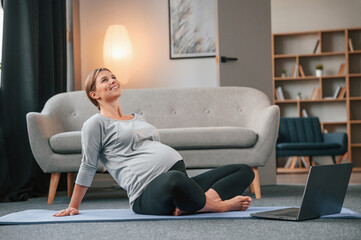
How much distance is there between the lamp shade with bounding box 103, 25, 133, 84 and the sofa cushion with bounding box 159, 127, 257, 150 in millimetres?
1622

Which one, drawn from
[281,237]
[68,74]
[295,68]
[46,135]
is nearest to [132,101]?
[46,135]

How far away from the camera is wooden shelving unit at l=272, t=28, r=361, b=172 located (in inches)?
304

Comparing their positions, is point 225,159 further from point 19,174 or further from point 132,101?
point 19,174

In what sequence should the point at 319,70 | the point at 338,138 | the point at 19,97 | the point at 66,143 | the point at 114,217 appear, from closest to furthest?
the point at 114,217 < the point at 66,143 < the point at 19,97 < the point at 338,138 < the point at 319,70

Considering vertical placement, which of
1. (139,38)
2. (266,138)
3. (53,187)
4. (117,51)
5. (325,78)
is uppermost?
(139,38)

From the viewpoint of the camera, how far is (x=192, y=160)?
3248 millimetres

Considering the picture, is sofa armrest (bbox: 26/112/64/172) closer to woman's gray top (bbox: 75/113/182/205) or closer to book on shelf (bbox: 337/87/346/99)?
woman's gray top (bbox: 75/113/182/205)

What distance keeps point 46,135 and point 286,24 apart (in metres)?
5.53

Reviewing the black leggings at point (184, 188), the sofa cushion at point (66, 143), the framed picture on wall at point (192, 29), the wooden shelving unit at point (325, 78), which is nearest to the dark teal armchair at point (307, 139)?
the wooden shelving unit at point (325, 78)

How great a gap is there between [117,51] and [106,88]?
2544mm

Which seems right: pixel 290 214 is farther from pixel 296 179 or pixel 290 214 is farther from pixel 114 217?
pixel 296 179

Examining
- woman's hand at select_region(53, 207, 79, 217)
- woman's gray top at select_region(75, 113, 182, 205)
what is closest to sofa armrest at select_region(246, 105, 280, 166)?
woman's gray top at select_region(75, 113, 182, 205)

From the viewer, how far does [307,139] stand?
6.93m

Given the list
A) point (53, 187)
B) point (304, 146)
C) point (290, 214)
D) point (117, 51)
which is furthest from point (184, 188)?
point (304, 146)
